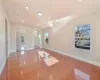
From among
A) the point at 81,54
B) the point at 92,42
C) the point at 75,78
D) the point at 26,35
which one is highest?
the point at 26,35

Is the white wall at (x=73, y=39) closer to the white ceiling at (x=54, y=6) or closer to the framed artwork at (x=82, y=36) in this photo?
the framed artwork at (x=82, y=36)

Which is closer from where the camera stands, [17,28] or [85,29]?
[85,29]

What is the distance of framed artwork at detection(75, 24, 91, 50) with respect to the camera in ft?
15.7

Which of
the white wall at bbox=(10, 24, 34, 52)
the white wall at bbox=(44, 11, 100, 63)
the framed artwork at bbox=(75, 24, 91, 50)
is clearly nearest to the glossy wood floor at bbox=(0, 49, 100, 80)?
the white wall at bbox=(44, 11, 100, 63)

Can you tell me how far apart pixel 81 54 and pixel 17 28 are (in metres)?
6.50

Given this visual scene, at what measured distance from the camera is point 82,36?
5184 millimetres

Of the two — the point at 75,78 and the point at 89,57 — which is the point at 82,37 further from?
the point at 75,78

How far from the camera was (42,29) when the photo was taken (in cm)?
1169

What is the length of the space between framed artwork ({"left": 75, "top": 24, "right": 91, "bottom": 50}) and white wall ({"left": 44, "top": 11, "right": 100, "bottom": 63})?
22 centimetres

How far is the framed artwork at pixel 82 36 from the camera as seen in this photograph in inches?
189

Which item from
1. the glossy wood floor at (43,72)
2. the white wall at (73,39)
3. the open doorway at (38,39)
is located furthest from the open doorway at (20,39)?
the glossy wood floor at (43,72)

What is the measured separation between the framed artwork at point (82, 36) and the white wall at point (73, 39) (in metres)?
0.22

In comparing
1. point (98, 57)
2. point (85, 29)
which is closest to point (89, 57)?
point (98, 57)

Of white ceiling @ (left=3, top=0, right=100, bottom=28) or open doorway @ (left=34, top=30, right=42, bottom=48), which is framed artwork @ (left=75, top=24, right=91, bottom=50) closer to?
white ceiling @ (left=3, top=0, right=100, bottom=28)
